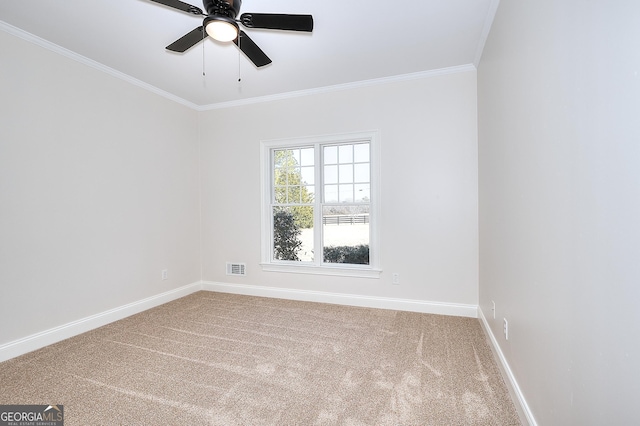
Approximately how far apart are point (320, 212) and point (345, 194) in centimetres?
42

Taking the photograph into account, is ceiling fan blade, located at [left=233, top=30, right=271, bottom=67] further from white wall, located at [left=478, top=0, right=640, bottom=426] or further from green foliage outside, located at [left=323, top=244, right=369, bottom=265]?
green foliage outside, located at [left=323, top=244, right=369, bottom=265]

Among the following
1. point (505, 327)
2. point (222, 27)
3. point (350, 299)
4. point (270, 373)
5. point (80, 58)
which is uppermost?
point (80, 58)

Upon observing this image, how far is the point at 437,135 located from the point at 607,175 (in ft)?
8.53

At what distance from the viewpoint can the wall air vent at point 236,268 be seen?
422 cm

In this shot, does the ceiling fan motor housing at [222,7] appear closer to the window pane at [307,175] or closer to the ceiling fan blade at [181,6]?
the ceiling fan blade at [181,6]

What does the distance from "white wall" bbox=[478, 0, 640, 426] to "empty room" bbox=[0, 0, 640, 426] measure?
0.01 meters

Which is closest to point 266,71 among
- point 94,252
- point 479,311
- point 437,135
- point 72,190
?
point 437,135

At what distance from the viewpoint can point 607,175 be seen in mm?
893

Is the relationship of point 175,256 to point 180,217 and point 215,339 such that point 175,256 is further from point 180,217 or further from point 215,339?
point 215,339

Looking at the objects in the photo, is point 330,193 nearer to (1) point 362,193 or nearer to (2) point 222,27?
(1) point 362,193

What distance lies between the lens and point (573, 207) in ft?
3.63

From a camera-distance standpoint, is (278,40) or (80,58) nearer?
(278,40)

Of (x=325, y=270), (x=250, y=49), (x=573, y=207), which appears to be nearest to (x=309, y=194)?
(x=325, y=270)

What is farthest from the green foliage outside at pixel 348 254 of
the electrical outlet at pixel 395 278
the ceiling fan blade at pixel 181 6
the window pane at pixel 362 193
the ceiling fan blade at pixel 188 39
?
the ceiling fan blade at pixel 181 6
